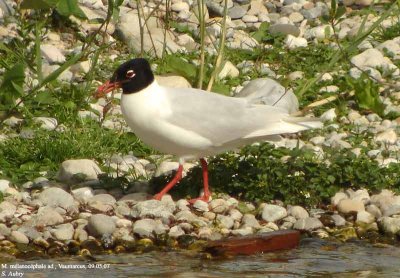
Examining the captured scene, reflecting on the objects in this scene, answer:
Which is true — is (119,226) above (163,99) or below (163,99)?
below

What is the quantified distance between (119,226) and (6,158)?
150 centimetres

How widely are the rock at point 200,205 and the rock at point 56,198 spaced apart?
→ 0.83m

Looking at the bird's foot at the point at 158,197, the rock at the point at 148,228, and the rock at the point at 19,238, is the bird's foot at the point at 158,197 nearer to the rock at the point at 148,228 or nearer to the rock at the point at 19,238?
the rock at the point at 148,228

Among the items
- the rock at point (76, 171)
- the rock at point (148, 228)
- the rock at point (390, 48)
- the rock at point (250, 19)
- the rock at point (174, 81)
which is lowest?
the rock at point (148, 228)

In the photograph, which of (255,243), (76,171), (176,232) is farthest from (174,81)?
(255,243)

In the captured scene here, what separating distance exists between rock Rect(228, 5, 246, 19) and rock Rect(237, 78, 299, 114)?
2.52 metres

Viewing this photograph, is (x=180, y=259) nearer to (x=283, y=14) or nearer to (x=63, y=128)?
(x=63, y=128)

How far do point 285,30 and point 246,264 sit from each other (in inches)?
204

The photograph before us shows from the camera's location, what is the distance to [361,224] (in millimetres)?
8180

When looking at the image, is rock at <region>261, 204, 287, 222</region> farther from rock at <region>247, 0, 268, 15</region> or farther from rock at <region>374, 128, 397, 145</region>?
rock at <region>247, 0, 268, 15</region>

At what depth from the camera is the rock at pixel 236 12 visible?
12812mm

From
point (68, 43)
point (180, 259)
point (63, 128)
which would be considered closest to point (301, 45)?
point (68, 43)

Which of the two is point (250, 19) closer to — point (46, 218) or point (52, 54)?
point (52, 54)

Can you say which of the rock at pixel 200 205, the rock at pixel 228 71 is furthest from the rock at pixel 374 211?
the rock at pixel 228 71
